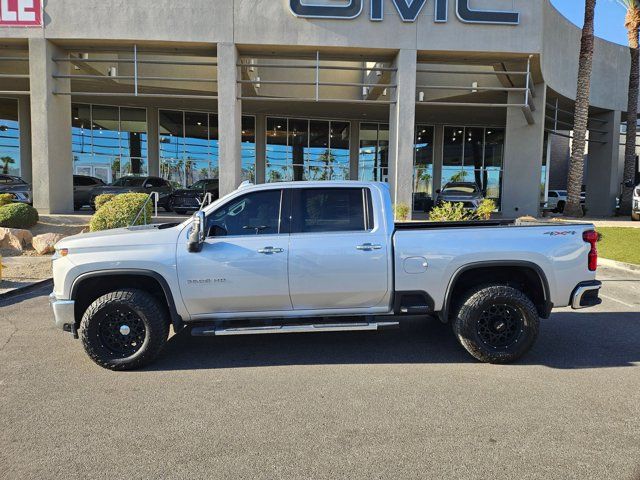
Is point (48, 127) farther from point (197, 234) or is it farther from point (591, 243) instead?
point (591, 243)

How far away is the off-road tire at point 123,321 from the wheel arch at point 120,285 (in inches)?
6.0

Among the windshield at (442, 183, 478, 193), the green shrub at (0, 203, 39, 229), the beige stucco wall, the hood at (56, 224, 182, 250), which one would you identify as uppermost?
the beige stucco wall

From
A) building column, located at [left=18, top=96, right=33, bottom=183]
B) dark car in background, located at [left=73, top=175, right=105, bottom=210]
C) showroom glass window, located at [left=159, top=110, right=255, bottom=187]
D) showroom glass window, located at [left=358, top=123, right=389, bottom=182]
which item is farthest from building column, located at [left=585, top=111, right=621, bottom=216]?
building column, located at [left=18, top=96, right=33, bottom=183]

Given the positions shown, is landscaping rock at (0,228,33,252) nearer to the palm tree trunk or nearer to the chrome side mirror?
the chrome side mirror

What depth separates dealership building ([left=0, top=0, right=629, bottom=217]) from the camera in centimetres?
1692

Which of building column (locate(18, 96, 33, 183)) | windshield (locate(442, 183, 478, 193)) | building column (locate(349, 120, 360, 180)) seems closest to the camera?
windshield (locate(442, 183, 478, 193))

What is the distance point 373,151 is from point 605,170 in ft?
45.1

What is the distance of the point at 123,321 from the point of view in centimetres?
473

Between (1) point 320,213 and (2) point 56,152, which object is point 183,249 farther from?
(2) point 56,152

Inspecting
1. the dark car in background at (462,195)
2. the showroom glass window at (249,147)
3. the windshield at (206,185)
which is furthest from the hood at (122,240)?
the showroom glass window at (249,147)

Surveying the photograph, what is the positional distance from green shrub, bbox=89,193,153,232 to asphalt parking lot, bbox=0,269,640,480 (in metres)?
6.80

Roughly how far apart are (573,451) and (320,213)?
9.90 feet

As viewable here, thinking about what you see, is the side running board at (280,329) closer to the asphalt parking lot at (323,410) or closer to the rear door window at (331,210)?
the asphalt parking lot at (323,410)

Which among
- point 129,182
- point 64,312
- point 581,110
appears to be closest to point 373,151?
point 581,110
